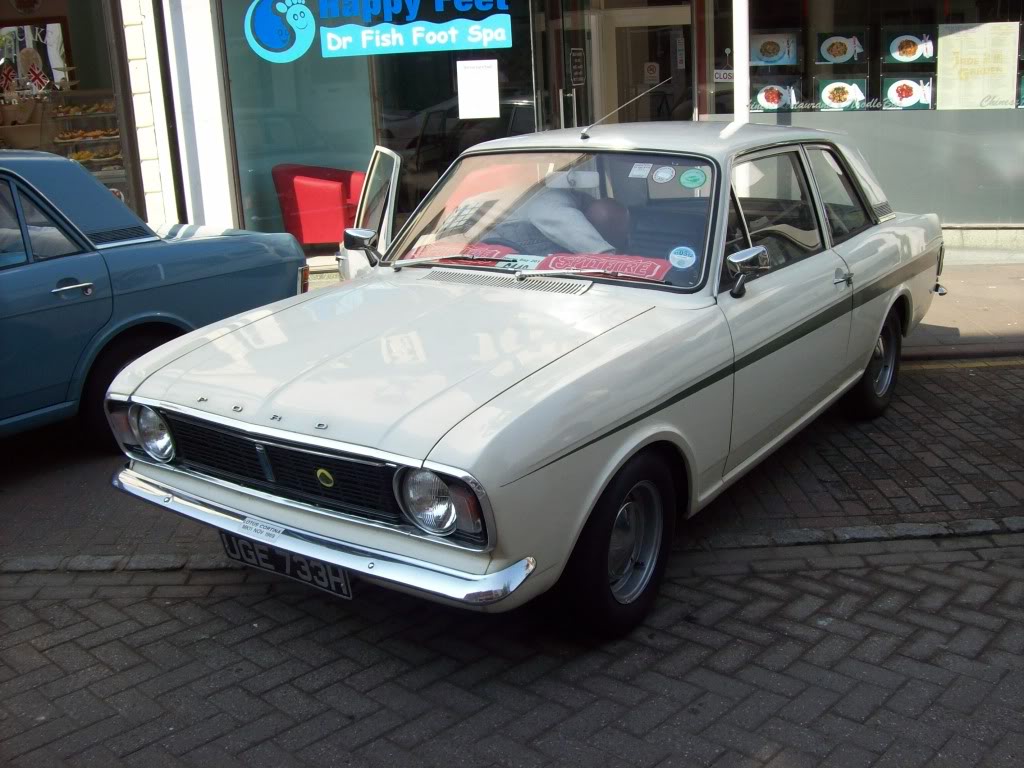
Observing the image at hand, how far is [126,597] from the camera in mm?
4332

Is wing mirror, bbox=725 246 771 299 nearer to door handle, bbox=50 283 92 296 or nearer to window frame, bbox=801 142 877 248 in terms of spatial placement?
window frame, bbox=801 142 877 248

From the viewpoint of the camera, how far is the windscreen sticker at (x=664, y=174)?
4504 mm

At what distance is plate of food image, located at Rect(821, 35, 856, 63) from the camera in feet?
34.3

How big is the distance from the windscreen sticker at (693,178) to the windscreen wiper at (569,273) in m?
0.50

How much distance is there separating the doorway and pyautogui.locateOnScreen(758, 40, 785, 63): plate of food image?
73cm

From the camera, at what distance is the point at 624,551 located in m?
3.86

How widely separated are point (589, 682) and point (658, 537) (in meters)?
0.64

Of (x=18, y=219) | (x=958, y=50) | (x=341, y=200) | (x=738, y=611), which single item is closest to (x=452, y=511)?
(x=738, y=611)

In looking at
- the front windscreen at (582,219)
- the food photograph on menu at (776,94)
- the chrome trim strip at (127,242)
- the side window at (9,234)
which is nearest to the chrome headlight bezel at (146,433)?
the front windscreen at (582,219)

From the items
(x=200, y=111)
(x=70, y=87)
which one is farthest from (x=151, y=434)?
(x=70, y=87)

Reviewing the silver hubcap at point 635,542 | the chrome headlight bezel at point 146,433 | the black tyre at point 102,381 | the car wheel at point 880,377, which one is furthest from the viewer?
the car wheel at point 880,377

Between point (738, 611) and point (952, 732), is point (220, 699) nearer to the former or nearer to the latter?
point (738, 611)

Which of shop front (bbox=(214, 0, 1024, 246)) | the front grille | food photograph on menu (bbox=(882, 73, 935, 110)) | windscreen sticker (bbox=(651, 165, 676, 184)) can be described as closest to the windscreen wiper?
windscreen sticker (bbox=(651, 165, 676, 184))

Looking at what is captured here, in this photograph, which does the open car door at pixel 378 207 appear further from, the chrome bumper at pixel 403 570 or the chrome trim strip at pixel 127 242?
the chrome bumper at pixel 403 570
